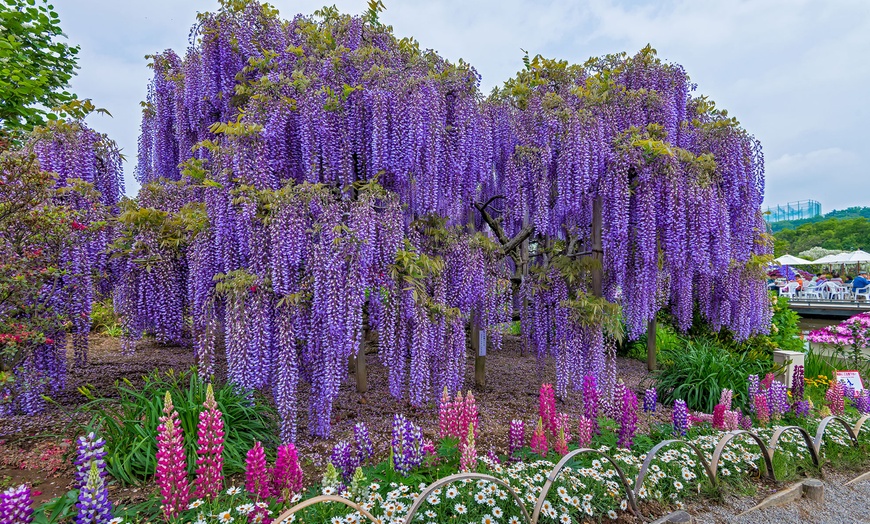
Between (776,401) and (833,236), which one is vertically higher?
(833,236)

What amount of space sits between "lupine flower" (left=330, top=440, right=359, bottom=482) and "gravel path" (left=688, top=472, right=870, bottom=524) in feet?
7.34

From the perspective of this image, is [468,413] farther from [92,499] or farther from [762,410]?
[762,410]

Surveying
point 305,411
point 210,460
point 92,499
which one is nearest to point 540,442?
point 210,460

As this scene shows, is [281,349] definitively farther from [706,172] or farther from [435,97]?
[706,172]

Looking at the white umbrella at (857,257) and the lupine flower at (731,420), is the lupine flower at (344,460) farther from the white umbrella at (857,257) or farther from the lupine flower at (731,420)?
the white umbrella at (857,257)

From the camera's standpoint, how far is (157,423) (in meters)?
3.29

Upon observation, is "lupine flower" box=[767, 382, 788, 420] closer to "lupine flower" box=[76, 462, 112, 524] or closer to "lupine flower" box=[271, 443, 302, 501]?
"lupine flower" box=[271, 443, 302, 501]

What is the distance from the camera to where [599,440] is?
3533mm

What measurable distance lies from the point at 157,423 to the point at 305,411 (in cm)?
148

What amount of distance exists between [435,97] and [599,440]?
11.0 feet

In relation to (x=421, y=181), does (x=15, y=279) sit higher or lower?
lower

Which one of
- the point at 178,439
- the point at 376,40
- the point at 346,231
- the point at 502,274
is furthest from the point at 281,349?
the point at 376,40

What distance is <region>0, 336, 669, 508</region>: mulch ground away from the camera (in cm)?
328

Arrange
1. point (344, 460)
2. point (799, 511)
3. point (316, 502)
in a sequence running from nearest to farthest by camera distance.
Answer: point (316, 502) → point (344, 460) → point (799, 511)
